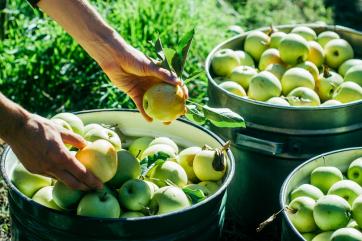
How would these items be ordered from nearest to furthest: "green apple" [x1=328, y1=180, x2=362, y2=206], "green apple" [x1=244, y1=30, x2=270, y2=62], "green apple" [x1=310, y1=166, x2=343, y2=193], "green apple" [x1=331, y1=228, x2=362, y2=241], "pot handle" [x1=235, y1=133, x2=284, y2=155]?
"green apple" [x1=331, y1=228, x2=362, y2=241] < "green apple" [x1=328, y1=180, x2=362, y2=206] < "green apple" [x1=310, y1=166, x2=343, y2=193] < "pot handle" [x1=235, y1=133, x2=284, y2=155] < "green apple" [x1=244, y1=30, x2=270, y2=62]

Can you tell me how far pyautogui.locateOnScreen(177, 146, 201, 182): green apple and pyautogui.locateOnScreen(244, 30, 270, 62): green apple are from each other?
3.25ft

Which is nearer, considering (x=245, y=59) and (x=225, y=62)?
(x=225, y=62)

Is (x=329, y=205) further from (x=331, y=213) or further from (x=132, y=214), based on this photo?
(x=132, y=214)

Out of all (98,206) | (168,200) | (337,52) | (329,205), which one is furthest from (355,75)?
(98,206)

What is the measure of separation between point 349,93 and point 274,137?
422mm

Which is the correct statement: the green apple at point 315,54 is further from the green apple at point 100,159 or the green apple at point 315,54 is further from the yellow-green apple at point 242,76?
the green apple at point 100,159

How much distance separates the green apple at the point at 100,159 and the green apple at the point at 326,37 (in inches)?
62.8

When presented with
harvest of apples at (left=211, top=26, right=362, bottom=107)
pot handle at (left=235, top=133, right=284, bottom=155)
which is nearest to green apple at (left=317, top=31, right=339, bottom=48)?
harvest of apples at (left=211, top=26, right=362, bottom=107)

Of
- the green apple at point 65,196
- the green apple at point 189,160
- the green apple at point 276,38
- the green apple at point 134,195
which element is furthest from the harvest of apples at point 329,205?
the green apple at point 276,38

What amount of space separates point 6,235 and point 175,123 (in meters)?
1.10

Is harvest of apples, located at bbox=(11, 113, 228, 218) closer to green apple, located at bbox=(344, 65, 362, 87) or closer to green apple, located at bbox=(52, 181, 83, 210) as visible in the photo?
green apple, located at bbox=(52, 181, 83, 210)

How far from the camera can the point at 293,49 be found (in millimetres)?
3045

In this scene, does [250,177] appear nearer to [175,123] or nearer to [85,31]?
[175,123]

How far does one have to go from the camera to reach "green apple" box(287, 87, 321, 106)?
2770 mm
